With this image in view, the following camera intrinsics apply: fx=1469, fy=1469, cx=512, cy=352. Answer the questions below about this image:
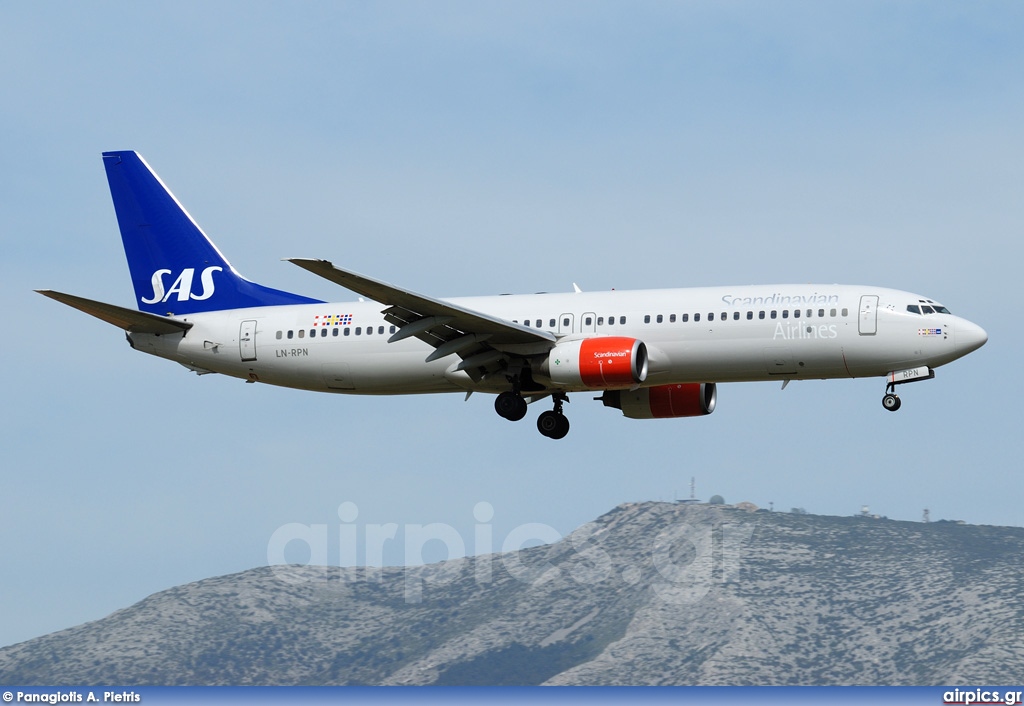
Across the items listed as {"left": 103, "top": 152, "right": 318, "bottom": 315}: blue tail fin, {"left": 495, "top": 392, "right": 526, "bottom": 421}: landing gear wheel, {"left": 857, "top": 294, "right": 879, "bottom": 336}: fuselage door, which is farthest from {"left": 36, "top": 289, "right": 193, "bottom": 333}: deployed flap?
{"left": 857, "top": 294, "right": 879, "bottom": 336}: fuselage door

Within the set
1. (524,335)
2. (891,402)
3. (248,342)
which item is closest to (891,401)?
(891,402)

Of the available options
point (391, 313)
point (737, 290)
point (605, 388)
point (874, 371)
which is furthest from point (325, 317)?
point (874, 371)

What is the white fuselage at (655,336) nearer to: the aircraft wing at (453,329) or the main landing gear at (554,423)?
the aircraft wing at (453,329)

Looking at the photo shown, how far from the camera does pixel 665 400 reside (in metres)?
54.0

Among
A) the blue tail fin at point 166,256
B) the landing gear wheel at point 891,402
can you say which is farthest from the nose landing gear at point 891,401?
the blue tail fin at point 166,256

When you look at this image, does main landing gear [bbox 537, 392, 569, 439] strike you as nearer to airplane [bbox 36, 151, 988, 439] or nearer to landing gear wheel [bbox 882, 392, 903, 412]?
airplane [bbox 36, 151, 988, 439]

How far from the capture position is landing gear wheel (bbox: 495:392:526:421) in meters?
51.0

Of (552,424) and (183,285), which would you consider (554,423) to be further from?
(183,285)

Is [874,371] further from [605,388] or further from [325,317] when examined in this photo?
[325,317]

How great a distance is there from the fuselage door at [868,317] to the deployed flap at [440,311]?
1005cm

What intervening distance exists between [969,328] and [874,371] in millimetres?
3252

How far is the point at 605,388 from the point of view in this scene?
1891 inches

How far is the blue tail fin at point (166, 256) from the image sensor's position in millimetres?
56250

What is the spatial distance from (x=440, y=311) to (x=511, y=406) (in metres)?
5.25
